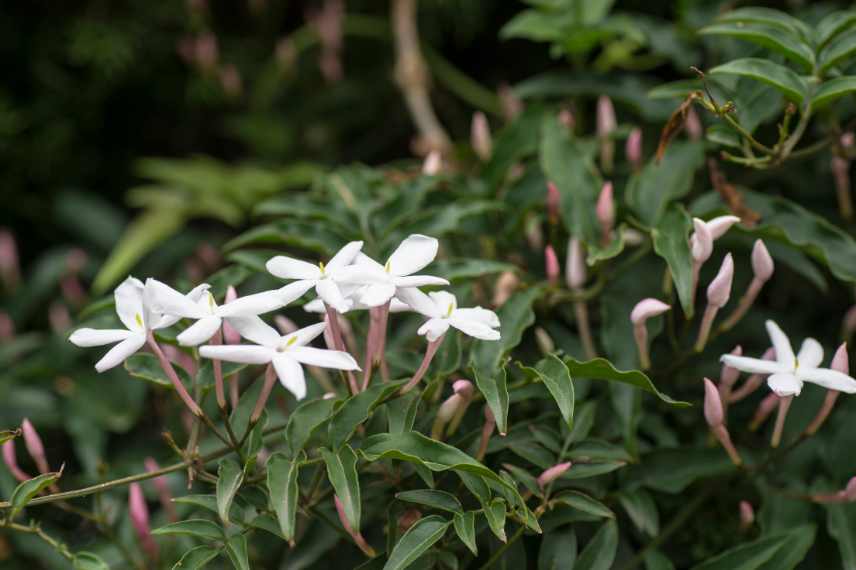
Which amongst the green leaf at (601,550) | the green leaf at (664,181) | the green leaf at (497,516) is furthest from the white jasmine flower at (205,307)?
the green leaf at (664,181)

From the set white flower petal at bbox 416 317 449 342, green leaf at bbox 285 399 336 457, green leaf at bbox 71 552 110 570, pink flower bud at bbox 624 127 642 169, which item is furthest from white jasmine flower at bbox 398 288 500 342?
pink flower bud at bbox 624 127 642 169

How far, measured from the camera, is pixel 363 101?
67.3 inches

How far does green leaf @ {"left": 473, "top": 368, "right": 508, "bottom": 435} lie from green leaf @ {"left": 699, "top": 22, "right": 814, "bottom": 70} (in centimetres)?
40

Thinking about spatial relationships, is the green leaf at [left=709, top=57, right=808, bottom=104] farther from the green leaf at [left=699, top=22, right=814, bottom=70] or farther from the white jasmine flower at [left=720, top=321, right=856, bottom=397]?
the white jasmine flower at [left=720, top=321, right=856, bottom=397]

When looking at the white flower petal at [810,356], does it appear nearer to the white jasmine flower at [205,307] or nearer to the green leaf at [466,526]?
the green leaf at [466,526]

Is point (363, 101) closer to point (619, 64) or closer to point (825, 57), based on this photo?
point (619, 64)

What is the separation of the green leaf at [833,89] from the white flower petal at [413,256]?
0.38m

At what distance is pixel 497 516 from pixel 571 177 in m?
0.47

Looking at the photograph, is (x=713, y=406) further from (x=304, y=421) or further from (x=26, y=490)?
(x=26, y=490)

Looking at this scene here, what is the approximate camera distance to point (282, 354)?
0.62m

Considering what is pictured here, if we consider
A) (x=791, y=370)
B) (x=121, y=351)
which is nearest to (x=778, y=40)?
(x=791, y=370)

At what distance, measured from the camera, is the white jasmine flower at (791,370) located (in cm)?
68

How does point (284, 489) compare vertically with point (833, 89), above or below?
below

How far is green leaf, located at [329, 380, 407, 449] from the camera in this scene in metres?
0.66
